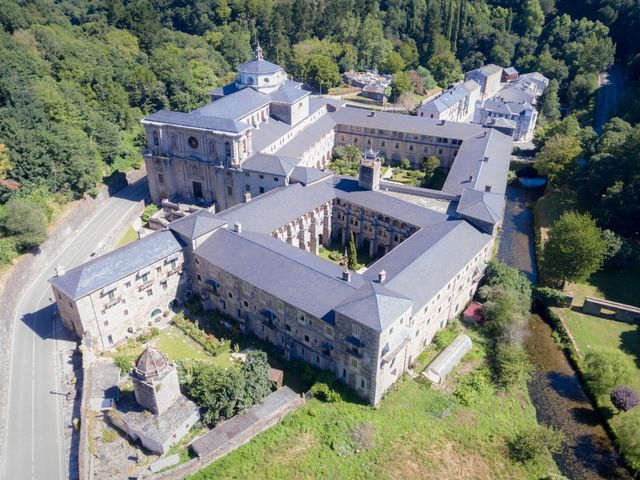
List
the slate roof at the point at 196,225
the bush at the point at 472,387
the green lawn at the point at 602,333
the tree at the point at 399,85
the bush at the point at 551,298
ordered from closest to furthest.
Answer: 1. the bush at the point at 472,387
2. the green lawn at the point at 602,333
3. the slate roof at the point at 196,225
4. the bush at the point at 551,298
5. the tree at the point at 399,85

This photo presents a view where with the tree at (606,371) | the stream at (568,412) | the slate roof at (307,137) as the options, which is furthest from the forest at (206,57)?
the slate roof at (307,137)

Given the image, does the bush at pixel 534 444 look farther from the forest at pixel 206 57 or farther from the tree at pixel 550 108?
the tree at pixel 550 108

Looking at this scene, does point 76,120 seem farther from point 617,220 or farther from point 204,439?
point 617,220

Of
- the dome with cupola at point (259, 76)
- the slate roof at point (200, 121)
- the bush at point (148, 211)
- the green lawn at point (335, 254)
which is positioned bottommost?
the green lawn at point (335, 254)

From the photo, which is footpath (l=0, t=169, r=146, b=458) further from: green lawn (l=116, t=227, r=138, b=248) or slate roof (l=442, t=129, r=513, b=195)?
slate roof (l=442, t=129, r=513, b=195)

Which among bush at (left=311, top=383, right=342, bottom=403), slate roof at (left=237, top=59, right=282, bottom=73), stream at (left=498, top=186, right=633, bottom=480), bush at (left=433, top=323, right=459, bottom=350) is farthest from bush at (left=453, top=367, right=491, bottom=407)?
slate roof at (left=237, top=59, right=282, bottom=73)

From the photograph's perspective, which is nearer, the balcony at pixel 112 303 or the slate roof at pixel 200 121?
the balcony at pixel 112 303

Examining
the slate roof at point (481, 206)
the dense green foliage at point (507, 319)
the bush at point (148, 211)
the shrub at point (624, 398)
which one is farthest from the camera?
the bush at point (148, 211)
